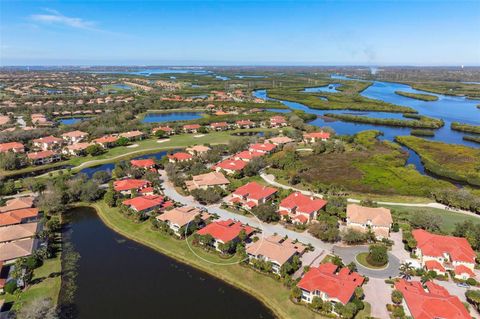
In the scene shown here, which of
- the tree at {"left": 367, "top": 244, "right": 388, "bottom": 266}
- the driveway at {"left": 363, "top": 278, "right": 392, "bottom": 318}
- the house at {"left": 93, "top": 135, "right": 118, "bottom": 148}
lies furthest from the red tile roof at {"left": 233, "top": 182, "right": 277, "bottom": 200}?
the house at {"left": 93, "top": 135, "right": 118, "bottom": 148}

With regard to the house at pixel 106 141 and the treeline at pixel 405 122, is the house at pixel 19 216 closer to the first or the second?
the house at pixel 106 141

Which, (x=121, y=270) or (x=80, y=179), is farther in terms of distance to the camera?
(x=80, y=179)

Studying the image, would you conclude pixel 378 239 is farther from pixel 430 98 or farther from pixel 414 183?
pixel 430 98

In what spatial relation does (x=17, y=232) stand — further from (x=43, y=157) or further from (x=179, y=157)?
(x=43, y=157)

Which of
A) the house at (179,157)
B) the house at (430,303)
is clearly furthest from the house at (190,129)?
the house at (430,303)

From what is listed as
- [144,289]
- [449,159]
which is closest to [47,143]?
[144,289]

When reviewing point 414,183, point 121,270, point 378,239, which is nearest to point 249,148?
point 414,183

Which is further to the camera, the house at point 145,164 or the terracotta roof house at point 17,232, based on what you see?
the house at point 145,164
